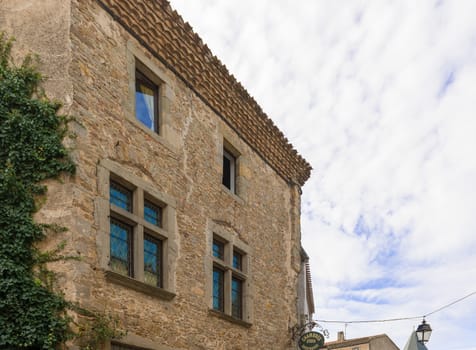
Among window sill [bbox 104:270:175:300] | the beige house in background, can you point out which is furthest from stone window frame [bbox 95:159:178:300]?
the beige house in background

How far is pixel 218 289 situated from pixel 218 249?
76 centimetres

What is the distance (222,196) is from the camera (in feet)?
37.6

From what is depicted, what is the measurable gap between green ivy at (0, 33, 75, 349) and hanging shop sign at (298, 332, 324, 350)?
7.74 meters

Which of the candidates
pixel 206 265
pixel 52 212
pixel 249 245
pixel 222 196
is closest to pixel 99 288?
pixel 52 212

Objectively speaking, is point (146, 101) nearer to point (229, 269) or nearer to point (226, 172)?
point (226, 172)

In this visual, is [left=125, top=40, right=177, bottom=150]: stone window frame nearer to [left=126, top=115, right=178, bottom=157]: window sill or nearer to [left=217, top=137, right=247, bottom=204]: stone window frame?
[left=126, top=115, right=178, bottom=157]: window sill

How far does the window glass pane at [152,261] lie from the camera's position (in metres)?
9.04

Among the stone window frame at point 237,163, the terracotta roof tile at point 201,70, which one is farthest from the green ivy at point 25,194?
the stone window frame at point 237,163

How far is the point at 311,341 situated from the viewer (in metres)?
13.5

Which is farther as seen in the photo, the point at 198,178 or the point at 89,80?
the point at 198,178

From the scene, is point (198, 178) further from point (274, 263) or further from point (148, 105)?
point (274, 263)

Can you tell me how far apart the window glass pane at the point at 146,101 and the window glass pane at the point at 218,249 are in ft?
8.85

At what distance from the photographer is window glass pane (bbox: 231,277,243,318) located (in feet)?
38.8

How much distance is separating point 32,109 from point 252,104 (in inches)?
245
